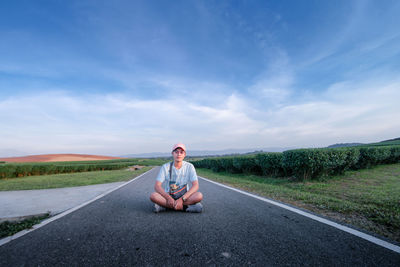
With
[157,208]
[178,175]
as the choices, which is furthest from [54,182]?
[178,175]

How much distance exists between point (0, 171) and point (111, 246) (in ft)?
84.3

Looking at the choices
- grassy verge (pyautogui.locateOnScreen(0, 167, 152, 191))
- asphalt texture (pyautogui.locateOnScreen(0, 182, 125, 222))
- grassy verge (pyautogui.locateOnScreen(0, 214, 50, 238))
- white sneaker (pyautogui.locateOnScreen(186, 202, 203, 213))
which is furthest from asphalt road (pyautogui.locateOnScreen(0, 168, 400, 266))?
grassy verge (pyautogui.locateOnScreen(0, 167, 152, 191))

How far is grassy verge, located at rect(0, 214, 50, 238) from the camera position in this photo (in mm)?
2857

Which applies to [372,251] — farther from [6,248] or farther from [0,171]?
[0,171]

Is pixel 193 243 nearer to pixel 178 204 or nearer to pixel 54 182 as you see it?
pixel 178 204

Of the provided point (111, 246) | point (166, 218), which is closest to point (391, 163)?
point (166, 218)

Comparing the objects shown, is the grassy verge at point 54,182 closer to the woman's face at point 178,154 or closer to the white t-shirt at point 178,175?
the white t-shirt at point 178,175

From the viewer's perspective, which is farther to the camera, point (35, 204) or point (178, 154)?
point (35, 204)

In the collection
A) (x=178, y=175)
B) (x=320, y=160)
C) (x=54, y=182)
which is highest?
(x=178, y=175)

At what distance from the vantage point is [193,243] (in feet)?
7.89

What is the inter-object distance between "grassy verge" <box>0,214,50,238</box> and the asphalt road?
1.10 ft

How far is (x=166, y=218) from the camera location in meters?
3.54

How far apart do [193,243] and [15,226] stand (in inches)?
129

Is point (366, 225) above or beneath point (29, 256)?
beneath
